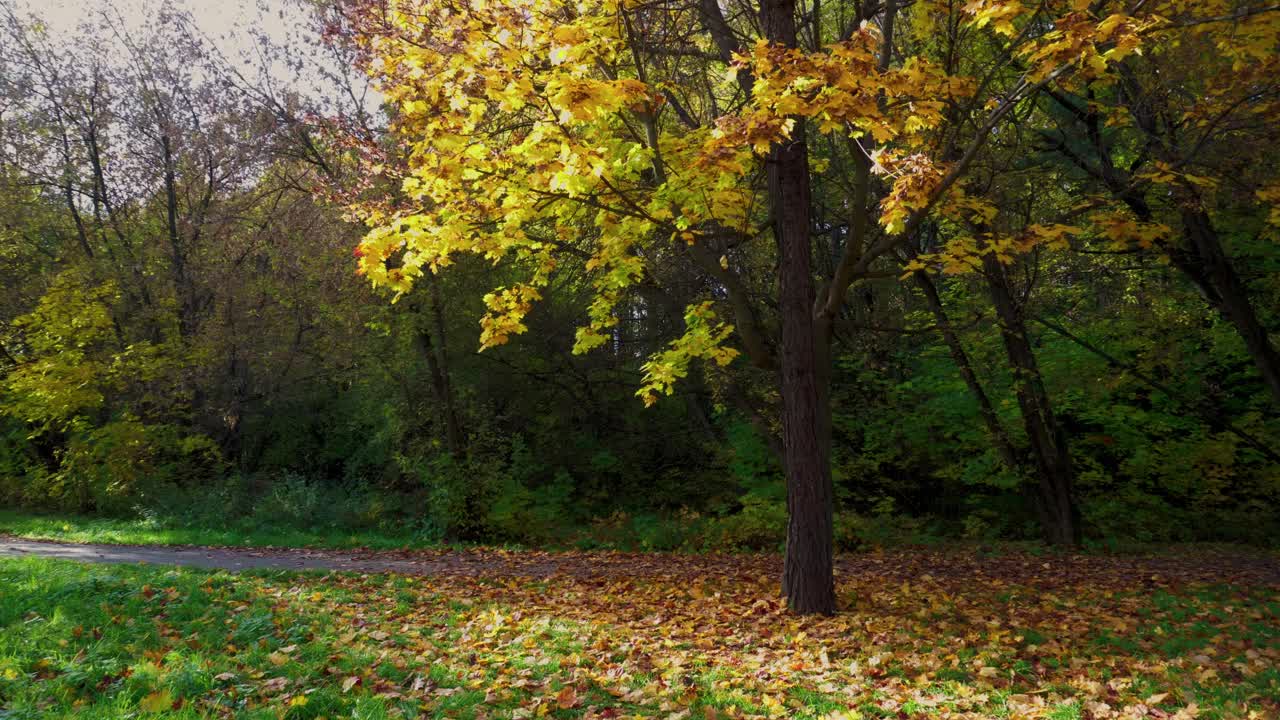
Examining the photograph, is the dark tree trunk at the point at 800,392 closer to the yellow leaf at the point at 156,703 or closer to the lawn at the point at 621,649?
the lawn at the point at 621,649

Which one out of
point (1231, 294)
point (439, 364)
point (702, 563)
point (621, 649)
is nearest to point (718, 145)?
point (621, 649)

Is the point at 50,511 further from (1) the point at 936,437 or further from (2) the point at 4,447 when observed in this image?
(1) the point at 936,437

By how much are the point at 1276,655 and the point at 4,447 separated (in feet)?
89.1

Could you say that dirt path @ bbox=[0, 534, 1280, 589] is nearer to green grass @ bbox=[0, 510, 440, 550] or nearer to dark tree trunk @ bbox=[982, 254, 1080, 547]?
green grass @ bbox=[0, 510, 440, 550]

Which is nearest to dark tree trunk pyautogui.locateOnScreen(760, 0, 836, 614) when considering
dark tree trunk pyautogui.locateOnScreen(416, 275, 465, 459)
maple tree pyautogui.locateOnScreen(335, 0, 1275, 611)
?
maple tree pyautogui.locateOnScreen(335, 0, 1275, 611)

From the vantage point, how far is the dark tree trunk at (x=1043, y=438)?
12.1 meters

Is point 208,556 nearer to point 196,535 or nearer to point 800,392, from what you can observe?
point 196,535

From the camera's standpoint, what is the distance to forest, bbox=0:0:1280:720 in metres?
6.35

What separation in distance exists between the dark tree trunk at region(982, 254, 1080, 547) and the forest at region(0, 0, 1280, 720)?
7cm

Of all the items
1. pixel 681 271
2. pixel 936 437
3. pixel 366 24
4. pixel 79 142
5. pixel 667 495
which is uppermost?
pixel 79 142

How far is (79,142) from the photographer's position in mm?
22328

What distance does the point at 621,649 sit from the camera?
19.9 ft

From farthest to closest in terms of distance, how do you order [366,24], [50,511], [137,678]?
[50,511], [366,24], [137,678]

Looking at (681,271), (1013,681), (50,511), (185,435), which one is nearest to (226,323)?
(185,435)
